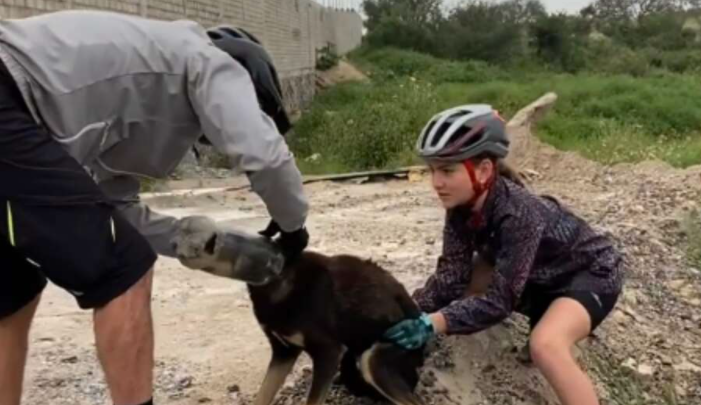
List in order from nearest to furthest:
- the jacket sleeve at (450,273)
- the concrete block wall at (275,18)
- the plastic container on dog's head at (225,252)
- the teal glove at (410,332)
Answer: the plastic container on dog's head at (225,252) → the teal glove at (410,332) → the jacket sleeve at (450,273) → the concrete block wall at (275,18)

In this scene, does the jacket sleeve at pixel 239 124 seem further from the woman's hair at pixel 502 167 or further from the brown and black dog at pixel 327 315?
the woman's hair at pixel 502 167

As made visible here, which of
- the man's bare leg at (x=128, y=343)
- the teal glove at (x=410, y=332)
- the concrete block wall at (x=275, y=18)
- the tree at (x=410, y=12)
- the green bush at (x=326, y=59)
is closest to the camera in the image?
the man's bare leg at (x=128, y=343)

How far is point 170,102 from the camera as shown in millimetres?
3037

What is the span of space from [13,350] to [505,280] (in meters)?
1.72

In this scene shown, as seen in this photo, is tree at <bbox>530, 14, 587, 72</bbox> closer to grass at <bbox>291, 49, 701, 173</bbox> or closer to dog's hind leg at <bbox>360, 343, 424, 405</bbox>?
grass at <bbox>291, 49, 701, 173</bbox>

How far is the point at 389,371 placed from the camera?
3.66 meters

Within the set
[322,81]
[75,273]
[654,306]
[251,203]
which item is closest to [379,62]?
[322,81]

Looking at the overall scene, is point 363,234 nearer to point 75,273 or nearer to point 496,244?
point 496,244

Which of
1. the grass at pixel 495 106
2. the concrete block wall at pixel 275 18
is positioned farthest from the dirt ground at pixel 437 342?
the grass at pixel 495 106

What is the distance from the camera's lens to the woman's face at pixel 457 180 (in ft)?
12.1

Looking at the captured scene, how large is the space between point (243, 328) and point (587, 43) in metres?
45.6

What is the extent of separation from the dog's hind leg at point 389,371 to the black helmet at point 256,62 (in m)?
0.96

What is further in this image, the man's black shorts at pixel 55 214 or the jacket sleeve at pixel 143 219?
the jacket sleeve at pixel 143 219

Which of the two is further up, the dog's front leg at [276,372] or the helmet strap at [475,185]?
the helmet strap at [475,185]
